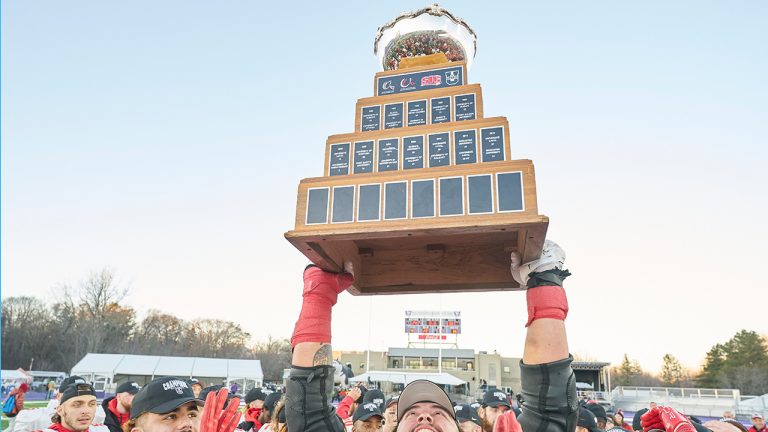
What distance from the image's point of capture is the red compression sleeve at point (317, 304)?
2.72m

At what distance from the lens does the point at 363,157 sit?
3.12 metres

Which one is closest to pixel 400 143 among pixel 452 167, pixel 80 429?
pixel 452 167

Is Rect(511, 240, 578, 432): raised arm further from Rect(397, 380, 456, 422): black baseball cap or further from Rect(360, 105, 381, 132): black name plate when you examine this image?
Rect(360, 105, 381, 132): black name plate

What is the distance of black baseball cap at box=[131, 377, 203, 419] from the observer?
297 centimetres

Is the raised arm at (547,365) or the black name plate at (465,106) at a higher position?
the black name plate at (465,106)

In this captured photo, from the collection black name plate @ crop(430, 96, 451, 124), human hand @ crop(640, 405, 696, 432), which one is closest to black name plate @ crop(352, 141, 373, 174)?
black name plate @ crop(430, 96, 451, 124)

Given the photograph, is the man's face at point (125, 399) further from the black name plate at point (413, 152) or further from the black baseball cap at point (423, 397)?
the black name plate at point (413, 152)

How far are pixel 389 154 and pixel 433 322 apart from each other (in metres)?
43.1

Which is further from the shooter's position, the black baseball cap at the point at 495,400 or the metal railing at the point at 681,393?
the metal railing at the point at 681,393

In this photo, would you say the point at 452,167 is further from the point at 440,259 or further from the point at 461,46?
the point at 461,46

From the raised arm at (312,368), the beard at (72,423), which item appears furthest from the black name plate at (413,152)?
the beard at (72,423)

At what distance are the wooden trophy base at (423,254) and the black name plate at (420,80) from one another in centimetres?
119

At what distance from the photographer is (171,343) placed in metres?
62.4

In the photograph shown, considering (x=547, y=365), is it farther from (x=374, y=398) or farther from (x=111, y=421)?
(x=111, y=421)
